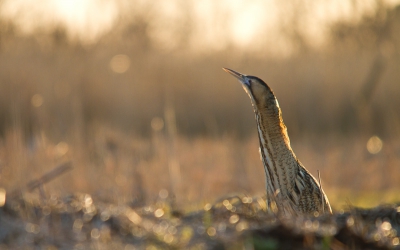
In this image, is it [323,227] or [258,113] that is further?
[258,113]

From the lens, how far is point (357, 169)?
425 inches

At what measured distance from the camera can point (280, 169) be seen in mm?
4246

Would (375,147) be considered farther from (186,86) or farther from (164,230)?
(164,230)

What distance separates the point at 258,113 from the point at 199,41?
12.8 m

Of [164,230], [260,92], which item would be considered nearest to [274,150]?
[260,92]

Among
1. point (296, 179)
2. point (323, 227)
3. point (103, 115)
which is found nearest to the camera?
point (323, 227)

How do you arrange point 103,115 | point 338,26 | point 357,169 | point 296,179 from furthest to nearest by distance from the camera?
point 338,26 < point 103,115 < point 357,169 < point 296,179

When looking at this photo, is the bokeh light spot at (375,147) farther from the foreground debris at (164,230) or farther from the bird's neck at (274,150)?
the foreground debris at (164,230)

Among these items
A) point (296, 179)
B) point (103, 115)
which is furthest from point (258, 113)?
point (103, 115)

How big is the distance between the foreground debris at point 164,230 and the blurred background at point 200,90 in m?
4.21

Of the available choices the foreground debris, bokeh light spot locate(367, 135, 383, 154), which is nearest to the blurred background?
bokeh light spot locate(367, 135, 383, 154)

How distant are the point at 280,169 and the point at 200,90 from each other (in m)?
10.1

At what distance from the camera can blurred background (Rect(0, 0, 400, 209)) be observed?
30.9 ft

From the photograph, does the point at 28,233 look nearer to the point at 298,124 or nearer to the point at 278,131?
the point at 278,131
